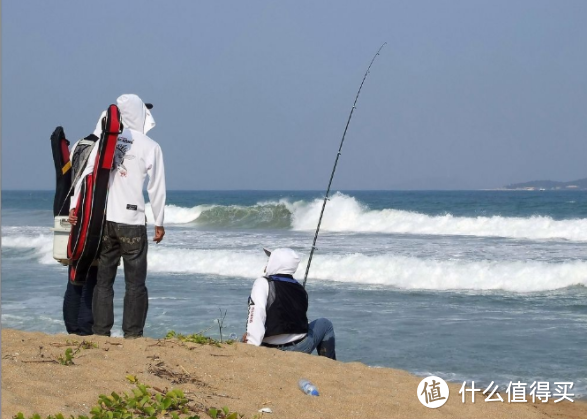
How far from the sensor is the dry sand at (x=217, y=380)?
3.28 metres

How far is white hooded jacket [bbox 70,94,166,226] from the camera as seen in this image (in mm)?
4555

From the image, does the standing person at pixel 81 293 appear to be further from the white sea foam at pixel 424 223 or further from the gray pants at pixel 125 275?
the white sea foam at pixel 424 223

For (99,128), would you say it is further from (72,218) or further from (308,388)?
(308,388)

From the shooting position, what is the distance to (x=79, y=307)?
5039 millimetres

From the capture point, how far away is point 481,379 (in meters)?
5.96

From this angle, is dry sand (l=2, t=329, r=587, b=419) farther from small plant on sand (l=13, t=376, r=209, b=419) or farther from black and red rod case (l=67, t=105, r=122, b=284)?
black and red rod case (l=67, t=105, r=122, b=284)

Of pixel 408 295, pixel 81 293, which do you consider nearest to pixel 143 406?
pixel 81 293

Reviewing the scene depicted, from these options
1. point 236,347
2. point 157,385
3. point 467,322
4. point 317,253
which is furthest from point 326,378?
point 317,253

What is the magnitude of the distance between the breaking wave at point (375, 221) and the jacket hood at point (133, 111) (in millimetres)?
19275

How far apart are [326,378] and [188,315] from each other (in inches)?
186

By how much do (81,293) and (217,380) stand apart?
5.21 ft

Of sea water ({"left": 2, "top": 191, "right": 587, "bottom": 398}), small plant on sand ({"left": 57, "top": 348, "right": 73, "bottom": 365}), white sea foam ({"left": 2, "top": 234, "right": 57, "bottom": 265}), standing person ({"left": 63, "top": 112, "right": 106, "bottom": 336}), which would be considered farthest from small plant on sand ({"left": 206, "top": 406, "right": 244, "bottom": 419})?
white sea foam ({"left": 2, "top": 234, "right": 57, "bottom": 265})

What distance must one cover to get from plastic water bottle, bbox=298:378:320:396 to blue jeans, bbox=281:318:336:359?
100cm

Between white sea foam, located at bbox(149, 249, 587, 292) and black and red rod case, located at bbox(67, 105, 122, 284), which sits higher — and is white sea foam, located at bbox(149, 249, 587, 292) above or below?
below
